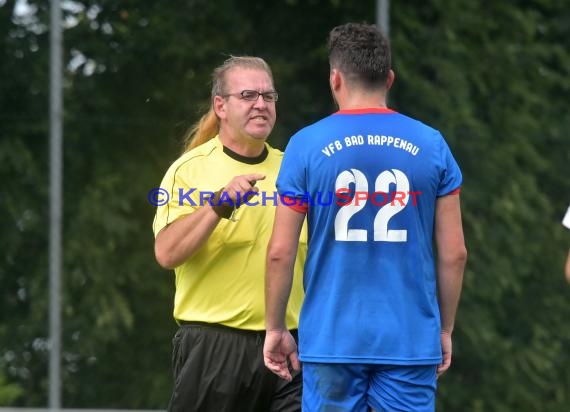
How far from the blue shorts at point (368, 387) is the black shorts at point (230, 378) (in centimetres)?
64

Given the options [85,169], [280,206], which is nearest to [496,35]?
[85,169]

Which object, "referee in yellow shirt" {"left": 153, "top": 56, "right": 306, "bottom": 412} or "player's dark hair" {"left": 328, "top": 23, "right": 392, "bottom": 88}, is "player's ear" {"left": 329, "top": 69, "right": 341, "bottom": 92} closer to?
"player's dark hair" {"left": 328, "top": 23, "right": 392, "bottom": 88}

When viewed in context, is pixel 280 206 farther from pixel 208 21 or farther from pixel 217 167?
pixel 208 21

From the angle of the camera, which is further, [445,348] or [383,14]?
[383,14]

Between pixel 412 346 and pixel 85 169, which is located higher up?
pixel 85 169

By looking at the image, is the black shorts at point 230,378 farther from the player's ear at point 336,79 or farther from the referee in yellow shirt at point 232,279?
the player's ear at point 336,79

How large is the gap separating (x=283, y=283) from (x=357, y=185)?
38 cm

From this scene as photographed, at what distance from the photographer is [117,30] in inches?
272

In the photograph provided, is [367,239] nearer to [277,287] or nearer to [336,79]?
[277,287]

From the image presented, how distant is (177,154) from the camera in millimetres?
6848

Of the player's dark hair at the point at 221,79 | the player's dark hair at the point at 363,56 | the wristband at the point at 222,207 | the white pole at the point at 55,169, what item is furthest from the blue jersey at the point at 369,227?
the white pole at the point at 55,169

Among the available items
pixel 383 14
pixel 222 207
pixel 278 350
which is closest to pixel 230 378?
pixel 278 350

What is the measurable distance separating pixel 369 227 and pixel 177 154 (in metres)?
3.65

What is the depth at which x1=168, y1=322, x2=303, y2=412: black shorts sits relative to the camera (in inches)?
159
